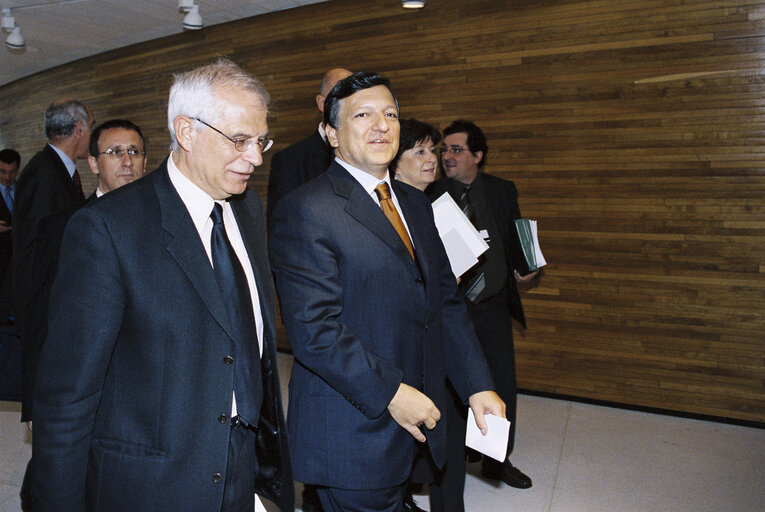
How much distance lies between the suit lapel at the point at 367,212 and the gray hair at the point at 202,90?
1.46ft

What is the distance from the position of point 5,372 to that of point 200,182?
2066mm

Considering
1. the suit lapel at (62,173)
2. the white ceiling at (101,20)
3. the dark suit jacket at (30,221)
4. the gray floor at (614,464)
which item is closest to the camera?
the dark suit jacket at (30,221)

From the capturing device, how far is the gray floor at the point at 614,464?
320cm

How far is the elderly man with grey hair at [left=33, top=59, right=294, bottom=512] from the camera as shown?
1.20m

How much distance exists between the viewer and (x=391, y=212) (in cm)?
191

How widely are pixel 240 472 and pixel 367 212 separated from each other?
791mm

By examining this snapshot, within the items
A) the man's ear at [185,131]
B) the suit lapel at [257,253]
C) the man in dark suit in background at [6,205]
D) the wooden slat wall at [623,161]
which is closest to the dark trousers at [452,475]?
the suit lapel at [257,253]

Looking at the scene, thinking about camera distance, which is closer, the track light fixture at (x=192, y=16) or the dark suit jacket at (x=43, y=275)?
the dark suit jacket at (x=43, y=275)

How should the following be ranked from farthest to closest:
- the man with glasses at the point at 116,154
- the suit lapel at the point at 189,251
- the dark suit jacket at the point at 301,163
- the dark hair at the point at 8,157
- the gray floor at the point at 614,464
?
the dark hair at the point at 8,157 < the dark suit jacket at the point at 301,163 < the gray floor at the point at 614,464 < the man with glasses at the point at 116,154 < the suit lapel at the point at 189,251

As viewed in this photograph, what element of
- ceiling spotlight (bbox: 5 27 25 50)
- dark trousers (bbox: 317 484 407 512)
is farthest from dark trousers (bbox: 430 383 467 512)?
ceiling spotlight (bbox: 5 27 25 50)

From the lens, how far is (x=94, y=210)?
1.24 meters

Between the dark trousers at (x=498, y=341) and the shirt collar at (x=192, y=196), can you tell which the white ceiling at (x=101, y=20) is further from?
the shirt collar at (x=192, y=196)

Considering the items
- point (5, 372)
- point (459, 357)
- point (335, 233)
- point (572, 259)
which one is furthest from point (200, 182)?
point (572, 259)

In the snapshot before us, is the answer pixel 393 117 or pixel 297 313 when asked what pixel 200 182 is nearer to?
pixel 297 313
